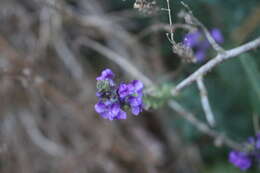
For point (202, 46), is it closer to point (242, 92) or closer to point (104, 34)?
point (242, 92)

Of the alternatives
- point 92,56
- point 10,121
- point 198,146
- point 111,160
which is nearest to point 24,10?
point 92,56

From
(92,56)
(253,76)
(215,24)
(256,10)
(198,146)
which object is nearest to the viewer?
(253,76)

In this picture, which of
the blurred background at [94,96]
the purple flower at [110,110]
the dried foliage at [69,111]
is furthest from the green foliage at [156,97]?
the dried foliage at [69,111]

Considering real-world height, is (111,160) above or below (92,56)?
below

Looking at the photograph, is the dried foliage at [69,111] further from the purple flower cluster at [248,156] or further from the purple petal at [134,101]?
the purple petal at [134,101]

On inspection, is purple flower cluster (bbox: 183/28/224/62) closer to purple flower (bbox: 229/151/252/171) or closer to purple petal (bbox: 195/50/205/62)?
purple petal (bbox: 195/50/205/62)

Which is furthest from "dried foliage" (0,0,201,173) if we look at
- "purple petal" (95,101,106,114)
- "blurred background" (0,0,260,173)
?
"purple petal" (95,101,106,114)
